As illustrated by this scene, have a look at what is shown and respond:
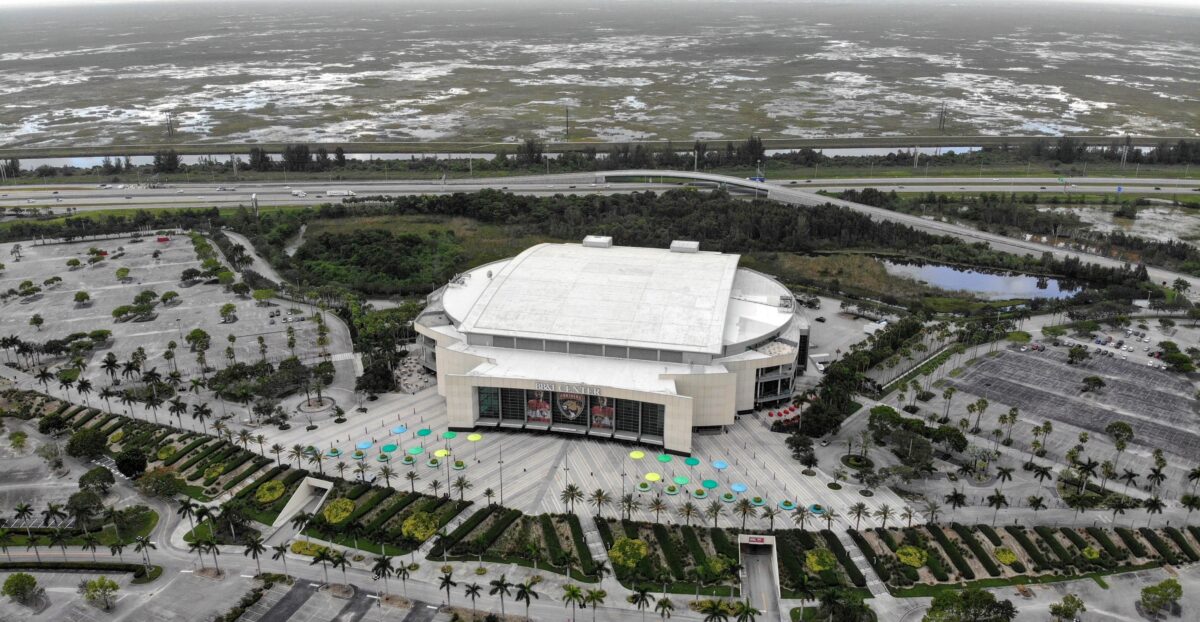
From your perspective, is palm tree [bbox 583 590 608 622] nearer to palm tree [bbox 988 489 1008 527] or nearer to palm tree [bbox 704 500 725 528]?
palm tree [bbox 704 500 725 528]

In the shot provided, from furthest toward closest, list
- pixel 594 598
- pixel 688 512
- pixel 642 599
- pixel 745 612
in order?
1. pixel 688 512
2. pixel 594 598
3. pixel 642 599
4. pixel 745 612

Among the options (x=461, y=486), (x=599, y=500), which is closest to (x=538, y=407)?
(x=461, y=486)

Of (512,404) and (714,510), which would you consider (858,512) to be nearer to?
(714,510)

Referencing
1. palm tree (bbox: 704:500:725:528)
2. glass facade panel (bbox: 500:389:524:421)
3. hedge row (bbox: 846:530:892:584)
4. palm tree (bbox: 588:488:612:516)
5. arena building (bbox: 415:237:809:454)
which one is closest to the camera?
hedge row (bbox: 846:530:892:584)

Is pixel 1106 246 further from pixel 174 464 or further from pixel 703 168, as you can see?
pixel 174 464

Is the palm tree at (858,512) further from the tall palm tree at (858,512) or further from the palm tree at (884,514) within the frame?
the palm tree at (884,514)

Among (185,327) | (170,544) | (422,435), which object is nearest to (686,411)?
(422,435)

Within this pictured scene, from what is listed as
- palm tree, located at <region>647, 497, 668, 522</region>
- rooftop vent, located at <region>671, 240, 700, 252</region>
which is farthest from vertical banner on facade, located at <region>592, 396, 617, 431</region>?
rooftop vent, located at <region>671, 240, 700, 252</region>

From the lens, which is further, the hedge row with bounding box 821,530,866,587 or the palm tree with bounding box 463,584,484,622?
the hedge row with bounding box 821,530,866,587
